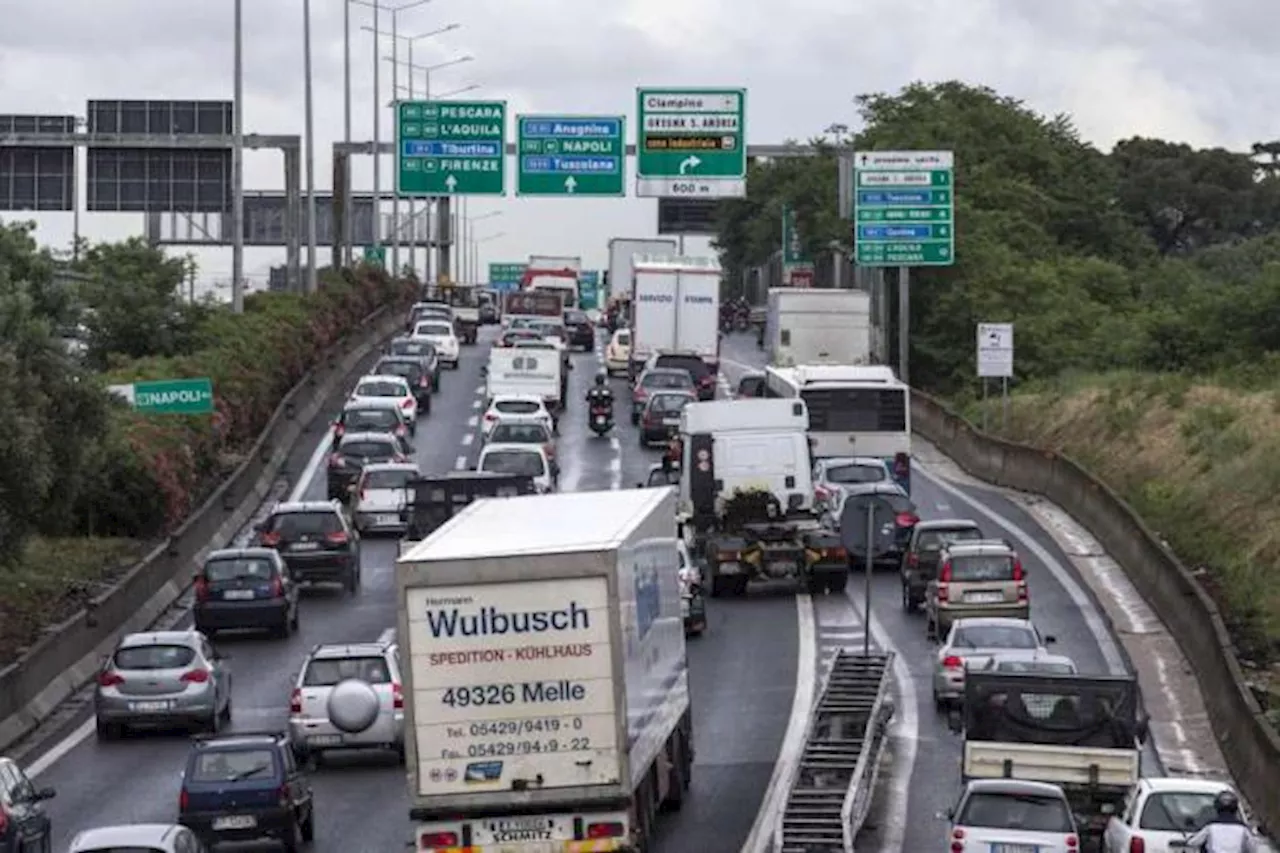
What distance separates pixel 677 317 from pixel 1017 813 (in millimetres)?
61927

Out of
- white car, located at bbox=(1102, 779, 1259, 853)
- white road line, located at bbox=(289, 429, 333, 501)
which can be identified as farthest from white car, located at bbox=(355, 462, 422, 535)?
white car, located at bbox=(1102, 779, 1259, 853)

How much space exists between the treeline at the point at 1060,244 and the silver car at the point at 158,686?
1791 inches

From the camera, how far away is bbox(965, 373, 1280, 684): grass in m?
47.9

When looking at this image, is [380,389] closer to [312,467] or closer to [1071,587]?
[312,467]

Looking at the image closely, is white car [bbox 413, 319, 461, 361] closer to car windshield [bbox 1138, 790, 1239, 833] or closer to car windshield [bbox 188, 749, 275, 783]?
car windshield [bbox 188, 749, 275, 783]

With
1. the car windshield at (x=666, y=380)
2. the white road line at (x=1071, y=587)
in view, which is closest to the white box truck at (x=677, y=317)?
the car windshield at (x=666, y=380)

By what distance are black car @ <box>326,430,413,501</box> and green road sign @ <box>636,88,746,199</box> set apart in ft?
55.2

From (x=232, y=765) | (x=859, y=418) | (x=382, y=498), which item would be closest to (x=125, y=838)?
(x=232, y=765)

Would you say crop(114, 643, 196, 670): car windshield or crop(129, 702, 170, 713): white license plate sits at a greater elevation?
crop(114, 643, 196, 670): car windshield

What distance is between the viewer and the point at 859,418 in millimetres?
63000

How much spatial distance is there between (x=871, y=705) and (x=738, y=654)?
11619 millimetres

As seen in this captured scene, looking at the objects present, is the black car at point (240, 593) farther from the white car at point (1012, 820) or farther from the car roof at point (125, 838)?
the car roof at point (125, 838)

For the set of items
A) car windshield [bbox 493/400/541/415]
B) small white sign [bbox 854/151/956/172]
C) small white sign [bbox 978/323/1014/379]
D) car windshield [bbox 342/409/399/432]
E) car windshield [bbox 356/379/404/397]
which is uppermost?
small white sign [bbox 854/151/956/172]

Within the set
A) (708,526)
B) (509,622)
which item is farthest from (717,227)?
(509,622)
